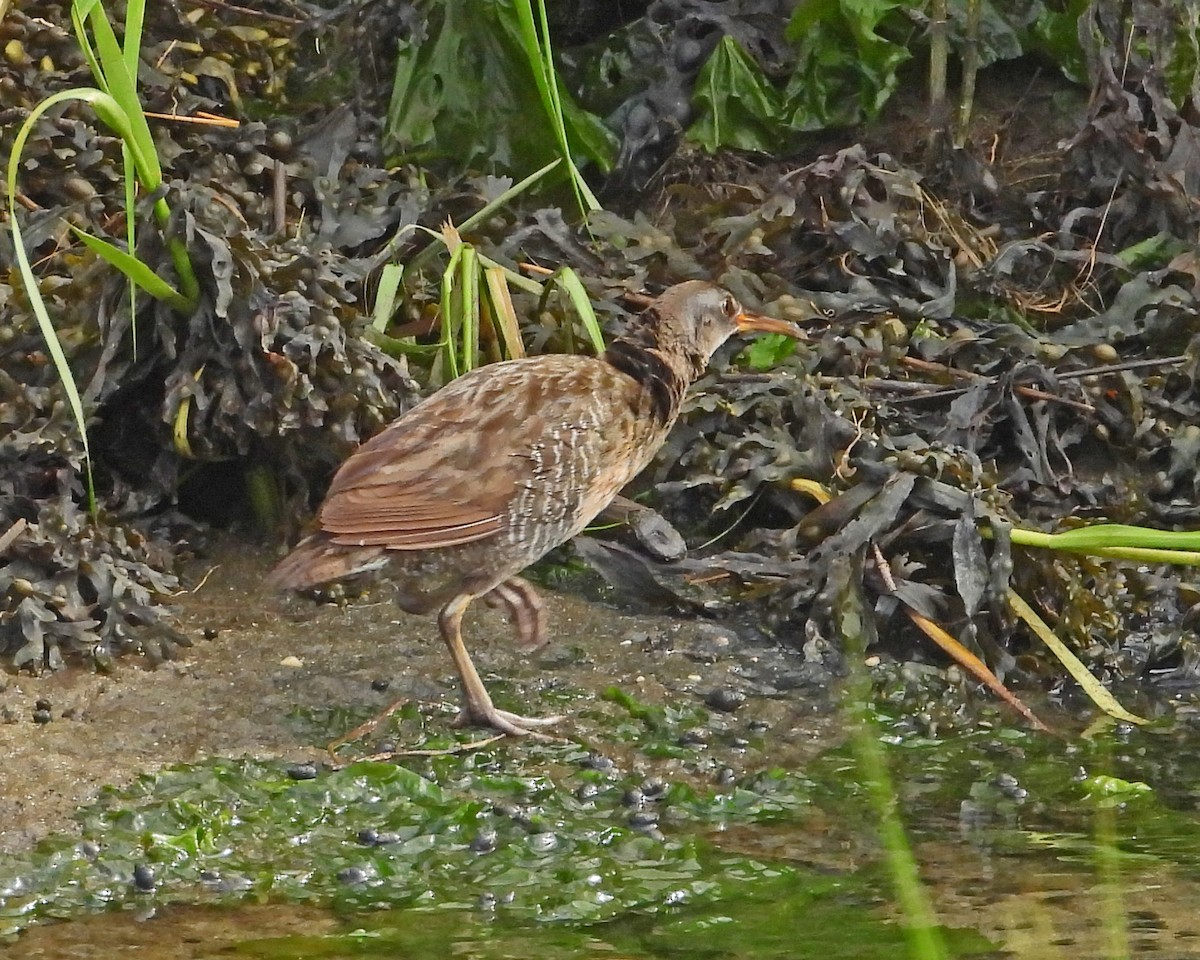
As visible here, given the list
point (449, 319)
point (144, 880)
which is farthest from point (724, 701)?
point (144, 880)

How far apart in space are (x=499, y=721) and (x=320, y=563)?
0.57m

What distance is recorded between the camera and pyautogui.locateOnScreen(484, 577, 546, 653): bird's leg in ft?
16.0

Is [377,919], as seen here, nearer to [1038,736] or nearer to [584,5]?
[1038,736]

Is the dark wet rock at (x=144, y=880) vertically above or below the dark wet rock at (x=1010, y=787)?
above

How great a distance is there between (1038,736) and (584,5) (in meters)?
3.86

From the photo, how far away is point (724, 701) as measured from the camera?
470 cm

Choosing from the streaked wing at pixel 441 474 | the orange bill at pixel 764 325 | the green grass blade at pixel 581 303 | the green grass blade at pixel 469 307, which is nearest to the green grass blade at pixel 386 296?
the green grass blade at pixel 469 307

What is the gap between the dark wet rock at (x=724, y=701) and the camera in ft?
15.4

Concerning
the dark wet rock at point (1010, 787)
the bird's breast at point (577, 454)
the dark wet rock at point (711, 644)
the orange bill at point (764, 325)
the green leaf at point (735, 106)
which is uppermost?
the green leaf at point (735, 106)

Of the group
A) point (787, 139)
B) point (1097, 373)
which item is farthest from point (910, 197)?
point (1097, 373)

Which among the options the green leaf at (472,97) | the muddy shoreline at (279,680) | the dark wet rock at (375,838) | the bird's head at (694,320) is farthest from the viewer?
the green leaf at (472,97)

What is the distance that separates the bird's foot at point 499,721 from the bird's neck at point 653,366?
36.4 inches

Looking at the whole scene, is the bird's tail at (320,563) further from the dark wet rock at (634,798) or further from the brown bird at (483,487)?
the dark wet rock at (634,798)

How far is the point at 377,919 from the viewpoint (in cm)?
348
